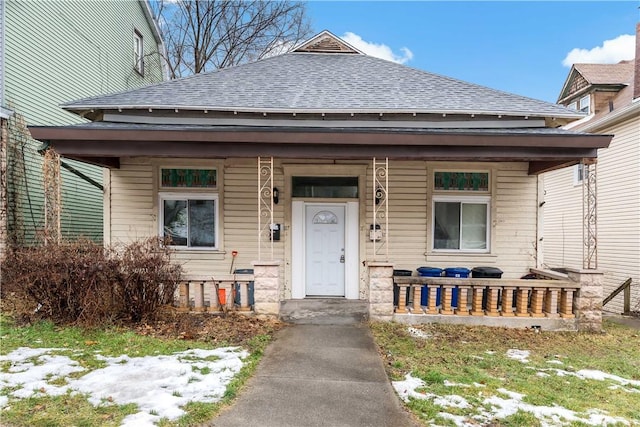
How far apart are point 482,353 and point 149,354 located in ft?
14.5

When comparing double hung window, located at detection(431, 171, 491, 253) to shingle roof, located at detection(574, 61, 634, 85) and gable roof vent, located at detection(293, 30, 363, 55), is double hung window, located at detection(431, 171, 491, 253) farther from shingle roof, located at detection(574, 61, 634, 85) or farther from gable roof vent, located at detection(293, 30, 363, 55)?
shingle roof, located at detection(574, 61, 634, 85)

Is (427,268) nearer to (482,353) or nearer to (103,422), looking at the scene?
(482,353)

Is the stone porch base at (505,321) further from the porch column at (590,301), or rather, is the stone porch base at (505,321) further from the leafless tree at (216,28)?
the leafless tree at (216,28)

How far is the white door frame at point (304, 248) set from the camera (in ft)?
25.3

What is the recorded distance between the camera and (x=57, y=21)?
10555 millimetres

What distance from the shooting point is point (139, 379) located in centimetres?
387

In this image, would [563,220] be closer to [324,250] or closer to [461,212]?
[461,212]

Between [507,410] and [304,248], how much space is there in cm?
492

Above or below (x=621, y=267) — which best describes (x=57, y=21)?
above

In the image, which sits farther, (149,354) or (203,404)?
(149,354)

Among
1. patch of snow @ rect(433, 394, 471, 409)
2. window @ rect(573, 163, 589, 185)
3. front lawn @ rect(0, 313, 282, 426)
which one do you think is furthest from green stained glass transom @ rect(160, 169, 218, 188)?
window @ rect(573, 163, 589, 185)

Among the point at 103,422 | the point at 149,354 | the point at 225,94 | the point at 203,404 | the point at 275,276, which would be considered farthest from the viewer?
the point at 225,94

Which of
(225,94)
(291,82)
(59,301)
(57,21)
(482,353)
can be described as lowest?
(482,353)

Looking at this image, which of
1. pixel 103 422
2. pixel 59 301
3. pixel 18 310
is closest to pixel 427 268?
pixel 103 422
